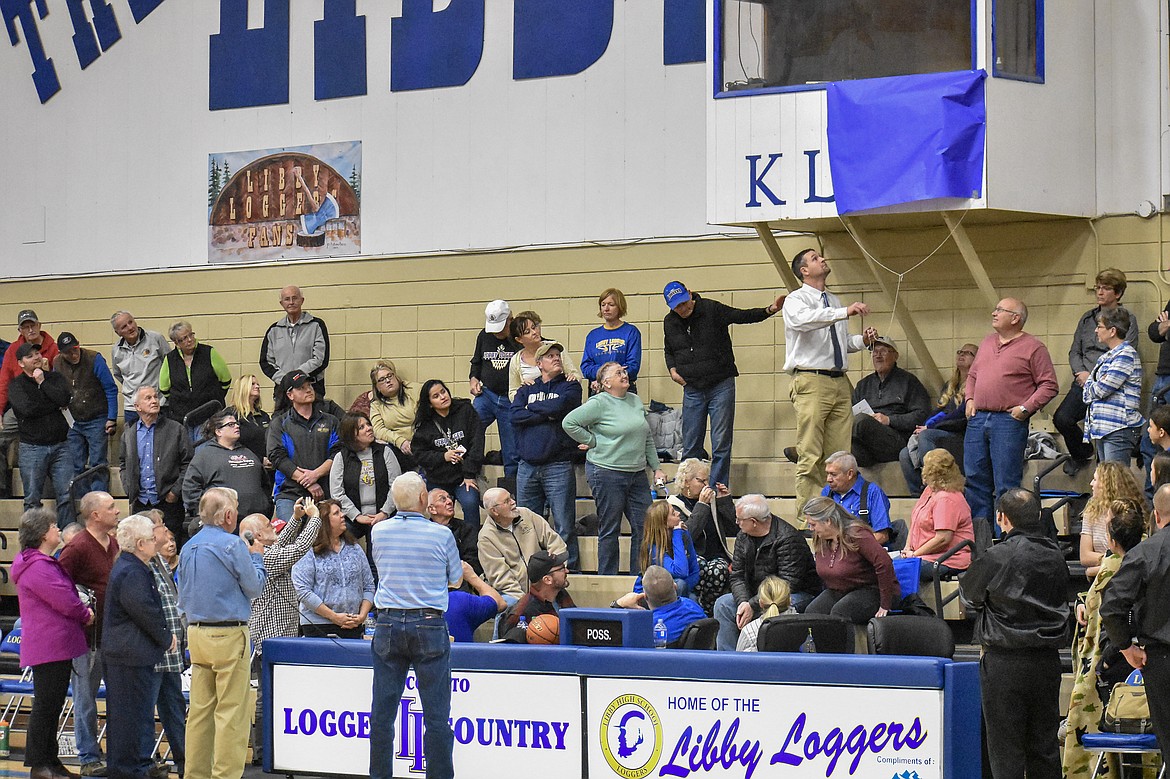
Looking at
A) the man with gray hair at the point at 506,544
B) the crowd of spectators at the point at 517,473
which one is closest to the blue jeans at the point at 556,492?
the crowd of spectators at the point at 517,473

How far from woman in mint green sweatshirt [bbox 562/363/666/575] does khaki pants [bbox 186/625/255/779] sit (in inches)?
140

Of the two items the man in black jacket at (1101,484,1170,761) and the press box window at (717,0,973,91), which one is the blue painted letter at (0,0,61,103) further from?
the man in black jacket at (1101,484,1170,761)

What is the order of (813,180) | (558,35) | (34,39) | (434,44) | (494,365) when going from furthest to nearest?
(34,39) → (434,44) → (558,35) → (494,365) → (813,180)

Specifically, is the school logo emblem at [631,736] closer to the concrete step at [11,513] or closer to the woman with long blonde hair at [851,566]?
the woman with long blonde hair at [851,566]

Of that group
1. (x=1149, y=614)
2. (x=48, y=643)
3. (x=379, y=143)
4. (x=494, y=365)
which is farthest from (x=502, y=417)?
(x=1149, y=614)

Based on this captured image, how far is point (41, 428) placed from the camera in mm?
14898

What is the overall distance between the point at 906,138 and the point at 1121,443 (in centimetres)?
266

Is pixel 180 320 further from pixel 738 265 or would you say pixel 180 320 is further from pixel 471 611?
pixel 471 611

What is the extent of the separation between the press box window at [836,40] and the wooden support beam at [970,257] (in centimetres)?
111

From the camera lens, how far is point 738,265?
14398 millimetres

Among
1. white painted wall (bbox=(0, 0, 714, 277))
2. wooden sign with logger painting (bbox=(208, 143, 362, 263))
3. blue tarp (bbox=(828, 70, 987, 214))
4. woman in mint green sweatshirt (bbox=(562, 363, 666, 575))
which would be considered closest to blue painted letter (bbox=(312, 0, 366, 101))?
white painted wall (bbox=(0, 0, 714, 277))

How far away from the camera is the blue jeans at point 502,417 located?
521 inches

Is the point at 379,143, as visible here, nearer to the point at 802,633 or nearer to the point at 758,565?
the point at 758,565

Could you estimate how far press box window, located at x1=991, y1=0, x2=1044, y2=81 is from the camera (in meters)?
12.0
